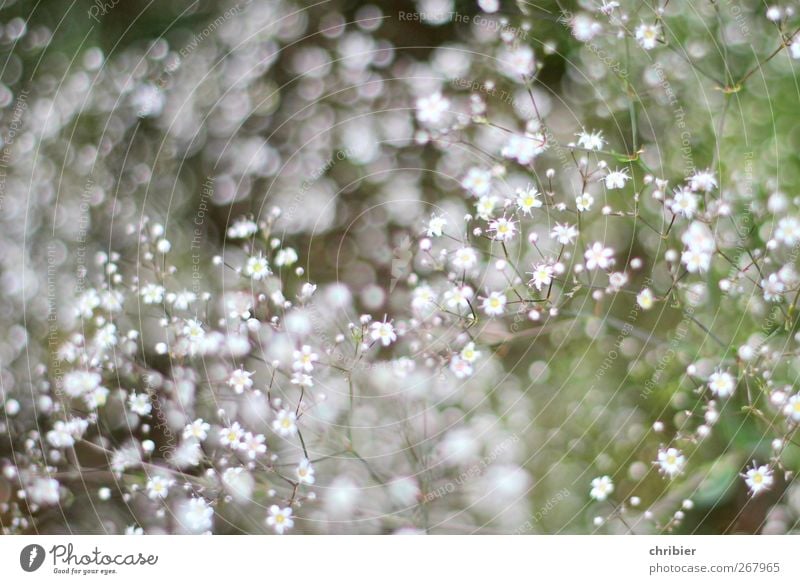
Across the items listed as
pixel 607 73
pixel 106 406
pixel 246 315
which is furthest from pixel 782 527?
pixel 106 406

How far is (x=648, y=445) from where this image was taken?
1.93ft

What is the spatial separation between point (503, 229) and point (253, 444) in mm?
388

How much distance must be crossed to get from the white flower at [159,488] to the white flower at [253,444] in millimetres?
97

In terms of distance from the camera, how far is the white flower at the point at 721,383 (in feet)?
1.92

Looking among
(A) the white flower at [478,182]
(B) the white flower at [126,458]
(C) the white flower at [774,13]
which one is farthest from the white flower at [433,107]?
(B) the white flower at [126,458]

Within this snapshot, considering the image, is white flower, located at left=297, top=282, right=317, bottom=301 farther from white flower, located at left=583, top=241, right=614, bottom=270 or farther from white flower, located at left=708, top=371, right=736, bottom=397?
white flower, located at left=708, top=371, right=736, bottom=397

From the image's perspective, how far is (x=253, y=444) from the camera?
22.9 inches

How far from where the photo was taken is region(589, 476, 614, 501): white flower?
1.91 ft

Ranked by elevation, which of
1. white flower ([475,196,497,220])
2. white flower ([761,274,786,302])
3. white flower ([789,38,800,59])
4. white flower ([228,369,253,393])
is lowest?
white flower ([228,369,253,393])

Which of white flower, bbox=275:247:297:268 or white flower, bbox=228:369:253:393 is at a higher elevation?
white flower, bbox=275:247:297:268
